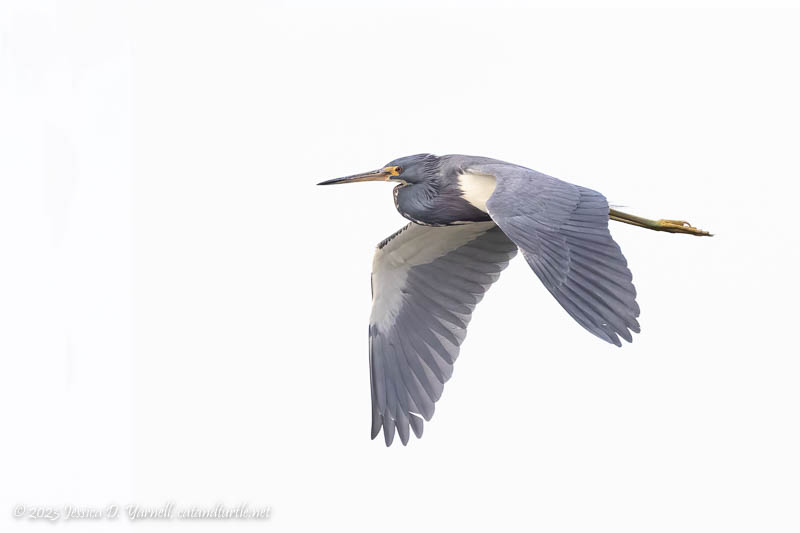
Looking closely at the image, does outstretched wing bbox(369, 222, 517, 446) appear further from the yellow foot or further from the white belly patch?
the yellow foot

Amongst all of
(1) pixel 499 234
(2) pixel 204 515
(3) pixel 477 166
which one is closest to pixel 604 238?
(3) pixel 477 166

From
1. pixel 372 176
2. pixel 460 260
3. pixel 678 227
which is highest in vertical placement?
pixel 372 176

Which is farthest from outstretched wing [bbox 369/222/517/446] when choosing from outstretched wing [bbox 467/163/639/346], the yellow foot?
outstretched wing [bbox 467/163/639/346]

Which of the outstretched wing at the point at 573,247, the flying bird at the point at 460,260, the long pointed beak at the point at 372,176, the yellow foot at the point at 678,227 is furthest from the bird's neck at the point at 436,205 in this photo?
the yellow foot at the point at 678,227

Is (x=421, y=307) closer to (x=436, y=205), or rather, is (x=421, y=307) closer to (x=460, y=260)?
(x=460, y=260)

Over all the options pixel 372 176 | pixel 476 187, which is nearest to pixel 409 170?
pixel 372 176

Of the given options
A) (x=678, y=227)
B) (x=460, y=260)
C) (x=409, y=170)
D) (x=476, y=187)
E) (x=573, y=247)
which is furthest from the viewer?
(x=460, y=260)

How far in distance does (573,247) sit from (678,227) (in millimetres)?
1539

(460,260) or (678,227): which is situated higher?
(678,227)

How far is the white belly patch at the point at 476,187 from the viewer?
623 centimetres

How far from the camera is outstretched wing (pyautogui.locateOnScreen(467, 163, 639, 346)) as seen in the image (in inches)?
204

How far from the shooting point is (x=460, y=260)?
23.4 ft

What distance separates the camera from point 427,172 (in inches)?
252

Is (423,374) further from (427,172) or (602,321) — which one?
(602,321)
